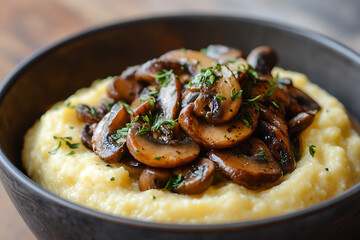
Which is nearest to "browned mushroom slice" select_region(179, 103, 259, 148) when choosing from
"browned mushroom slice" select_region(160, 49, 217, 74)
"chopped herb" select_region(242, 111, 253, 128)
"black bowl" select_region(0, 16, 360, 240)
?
"chopped herb" select_region(242, 111, 253, 128)

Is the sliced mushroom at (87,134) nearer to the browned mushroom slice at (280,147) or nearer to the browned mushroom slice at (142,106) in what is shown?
the browned mushroom slice at (142,106)

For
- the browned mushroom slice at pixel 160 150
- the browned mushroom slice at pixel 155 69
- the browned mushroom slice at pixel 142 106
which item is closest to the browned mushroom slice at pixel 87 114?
the browned mushroom slice at pixel 142 106

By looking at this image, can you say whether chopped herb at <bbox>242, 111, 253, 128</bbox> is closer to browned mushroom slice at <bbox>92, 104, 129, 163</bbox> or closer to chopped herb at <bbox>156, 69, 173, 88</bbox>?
chopped herb at <bbox>156, 69, 173, 88</bbox>

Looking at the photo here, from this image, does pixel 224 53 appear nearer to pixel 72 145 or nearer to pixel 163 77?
pixel 163 77

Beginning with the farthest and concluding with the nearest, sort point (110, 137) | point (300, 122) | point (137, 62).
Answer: point (137, 62)
point (300, 122)
point (110, 137)

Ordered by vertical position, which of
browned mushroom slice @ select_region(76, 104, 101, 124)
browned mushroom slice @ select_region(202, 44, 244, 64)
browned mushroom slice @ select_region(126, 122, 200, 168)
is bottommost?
browned mushroom slice @ select_region(76, 104, 101, 124)

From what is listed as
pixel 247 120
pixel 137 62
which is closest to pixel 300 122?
pixel 247 120

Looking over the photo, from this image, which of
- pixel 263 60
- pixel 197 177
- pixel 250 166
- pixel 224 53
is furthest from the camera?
pixel 224 53
